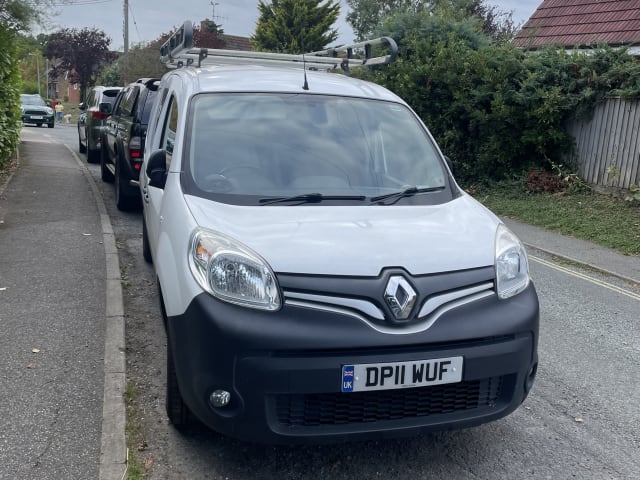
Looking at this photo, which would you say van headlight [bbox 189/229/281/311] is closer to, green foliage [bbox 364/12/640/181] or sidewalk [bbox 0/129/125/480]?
sidewalk [bbox 0/129/125/480]

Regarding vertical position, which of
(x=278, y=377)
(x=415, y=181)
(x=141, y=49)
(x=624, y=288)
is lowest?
(x=624, y=288)

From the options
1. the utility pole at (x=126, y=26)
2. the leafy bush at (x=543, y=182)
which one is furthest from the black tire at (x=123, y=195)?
the utility pole at (x=126, y=26)

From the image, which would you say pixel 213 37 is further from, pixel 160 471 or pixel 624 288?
pixel 160 471

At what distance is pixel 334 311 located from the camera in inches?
123

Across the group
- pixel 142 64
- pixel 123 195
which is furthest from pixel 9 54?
pixel 142 64

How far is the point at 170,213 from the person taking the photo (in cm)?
414

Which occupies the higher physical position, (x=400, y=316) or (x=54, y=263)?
(x=400, y=316)

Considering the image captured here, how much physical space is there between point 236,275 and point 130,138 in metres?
7.00

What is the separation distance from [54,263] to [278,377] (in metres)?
4.83

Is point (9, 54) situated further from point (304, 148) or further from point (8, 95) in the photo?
point (304, 148)

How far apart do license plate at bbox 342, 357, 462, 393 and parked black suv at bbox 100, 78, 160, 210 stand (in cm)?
636

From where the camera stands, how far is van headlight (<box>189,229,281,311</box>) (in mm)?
3164

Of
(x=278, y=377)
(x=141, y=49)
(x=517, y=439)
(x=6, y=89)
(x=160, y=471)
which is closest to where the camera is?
(x=278, y=377)

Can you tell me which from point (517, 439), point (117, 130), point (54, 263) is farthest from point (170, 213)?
point (117, 130)
